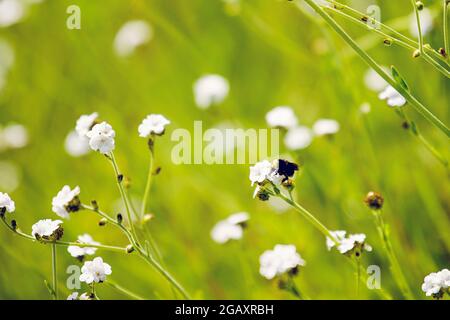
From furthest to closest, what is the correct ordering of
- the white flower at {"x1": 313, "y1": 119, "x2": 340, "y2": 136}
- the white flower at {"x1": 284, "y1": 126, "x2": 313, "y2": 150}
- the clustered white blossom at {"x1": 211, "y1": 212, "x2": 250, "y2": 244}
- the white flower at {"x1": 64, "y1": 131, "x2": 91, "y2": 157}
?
the white flower at {"x1": 64, "y1": 131, "x2": 91, "y2": 157} < the white flower at {"x1": 284, "y1": 126, "x2": 313, "y2": 150} < the white flower at {"x1": 313, "y1": 119, "x2": 340, "y2": 136} < the clustered white blossom at {"x1": 211, "y1": 212, "x2": 250, "y2": 244}

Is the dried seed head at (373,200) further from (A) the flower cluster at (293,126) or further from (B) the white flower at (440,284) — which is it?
(A) the flower cluster at (293,126)

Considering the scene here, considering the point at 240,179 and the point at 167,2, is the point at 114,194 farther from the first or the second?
the point at 167,2

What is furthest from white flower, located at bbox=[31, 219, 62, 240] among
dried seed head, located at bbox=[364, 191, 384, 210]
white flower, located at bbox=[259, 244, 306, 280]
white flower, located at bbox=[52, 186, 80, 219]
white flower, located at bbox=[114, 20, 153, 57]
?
white flower, located at bbox=[114, 20, 153, 57]

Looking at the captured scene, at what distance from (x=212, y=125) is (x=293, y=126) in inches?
30.7

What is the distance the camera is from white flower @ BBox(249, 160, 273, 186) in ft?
3.63

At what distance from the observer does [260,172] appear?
1.12 metres

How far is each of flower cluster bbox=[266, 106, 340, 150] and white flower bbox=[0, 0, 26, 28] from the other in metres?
1.38

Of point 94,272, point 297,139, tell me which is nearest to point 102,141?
point 94,272

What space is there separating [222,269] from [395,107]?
0.98 meters

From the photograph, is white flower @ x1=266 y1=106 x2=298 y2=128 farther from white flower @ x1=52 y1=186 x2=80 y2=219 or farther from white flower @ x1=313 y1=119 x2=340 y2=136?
white flower @ x1=52 y1=186 x2=80 y2=219

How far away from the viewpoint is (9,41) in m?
2.86

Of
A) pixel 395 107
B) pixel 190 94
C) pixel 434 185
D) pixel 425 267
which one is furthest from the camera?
pixel 190 94

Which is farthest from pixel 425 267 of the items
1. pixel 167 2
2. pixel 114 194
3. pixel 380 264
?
pixel 167 2

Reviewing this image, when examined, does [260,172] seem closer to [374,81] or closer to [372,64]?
[372,64]
